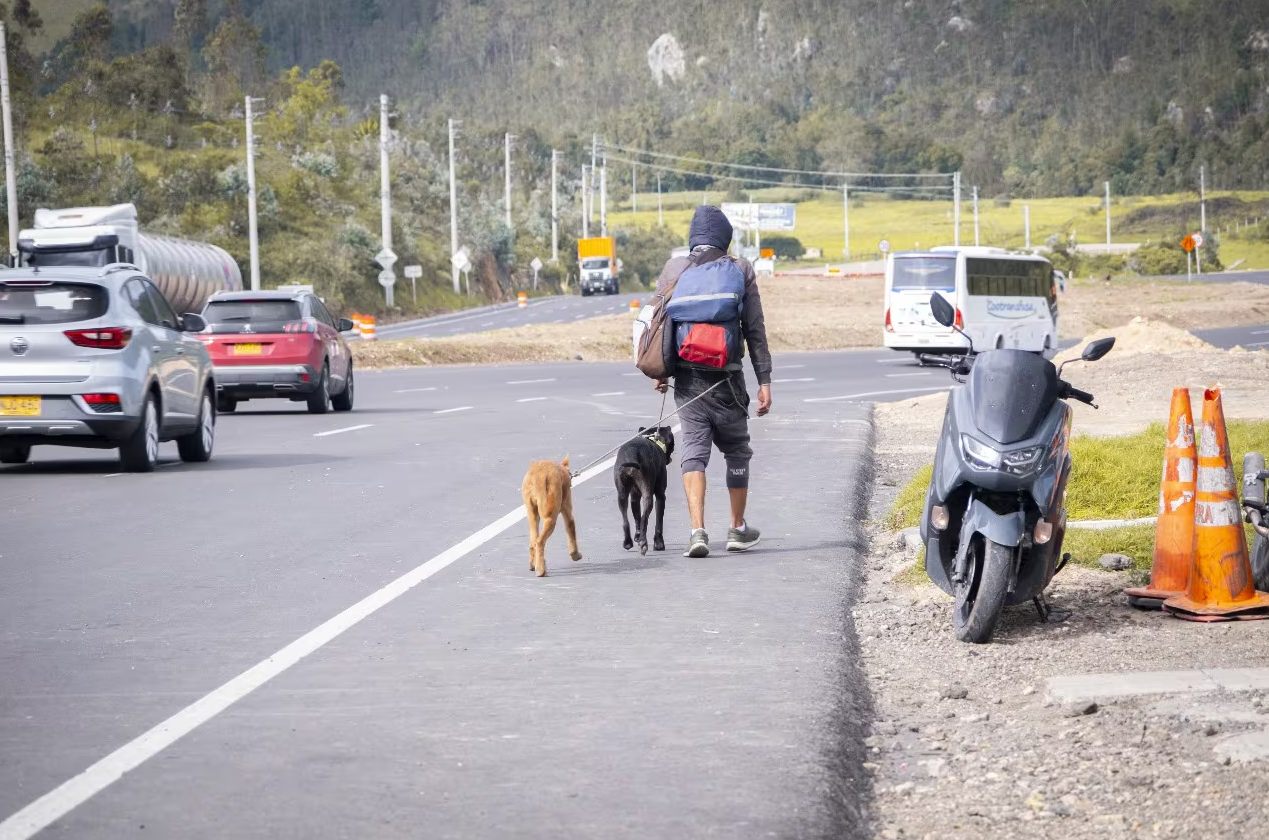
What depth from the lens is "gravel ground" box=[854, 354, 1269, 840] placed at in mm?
5258

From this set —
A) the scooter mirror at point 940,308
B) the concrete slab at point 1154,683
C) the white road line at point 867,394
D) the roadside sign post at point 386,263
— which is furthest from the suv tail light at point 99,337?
the roadside sign post at point 386,263

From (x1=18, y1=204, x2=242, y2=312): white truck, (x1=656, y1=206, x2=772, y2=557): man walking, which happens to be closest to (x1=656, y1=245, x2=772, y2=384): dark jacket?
(x1=656, y1=206, x2=772, y2=557): man walking

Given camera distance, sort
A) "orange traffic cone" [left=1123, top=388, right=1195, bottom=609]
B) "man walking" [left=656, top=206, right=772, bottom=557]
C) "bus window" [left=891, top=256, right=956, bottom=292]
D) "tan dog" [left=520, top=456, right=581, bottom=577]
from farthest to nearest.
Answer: "bus window" [left=891, top=256, right=956, bottom=292], "man walking" [left=656, top=206, right=772, bottom=557], "tan dog" [left=520, top=456, right=581, bottom=577], "orange traffic cone" [left=1123, top=388, right=1195, bottom=609]

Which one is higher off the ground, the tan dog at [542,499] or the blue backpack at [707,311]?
the blue backpack at [707,311]

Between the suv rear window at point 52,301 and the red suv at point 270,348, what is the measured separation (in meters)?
8.39

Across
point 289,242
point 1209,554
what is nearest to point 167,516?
point 1209,554

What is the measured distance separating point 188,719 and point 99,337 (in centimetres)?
991

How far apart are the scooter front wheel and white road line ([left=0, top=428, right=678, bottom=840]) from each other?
2.71 m

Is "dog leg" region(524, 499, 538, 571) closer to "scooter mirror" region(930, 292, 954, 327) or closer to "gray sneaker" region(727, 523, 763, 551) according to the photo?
"gray sneaker" region(727, 523, 763, 551)

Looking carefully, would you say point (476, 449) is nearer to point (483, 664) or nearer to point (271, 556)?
point (271, 556)

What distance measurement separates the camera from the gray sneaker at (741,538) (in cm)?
1064

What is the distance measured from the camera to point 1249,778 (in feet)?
17.9

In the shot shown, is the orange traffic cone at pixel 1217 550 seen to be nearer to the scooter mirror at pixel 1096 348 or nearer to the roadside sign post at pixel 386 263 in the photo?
the scooter mirror at pixel 1096 348

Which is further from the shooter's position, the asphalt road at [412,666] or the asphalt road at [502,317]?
the asphalt road at [502,317]
